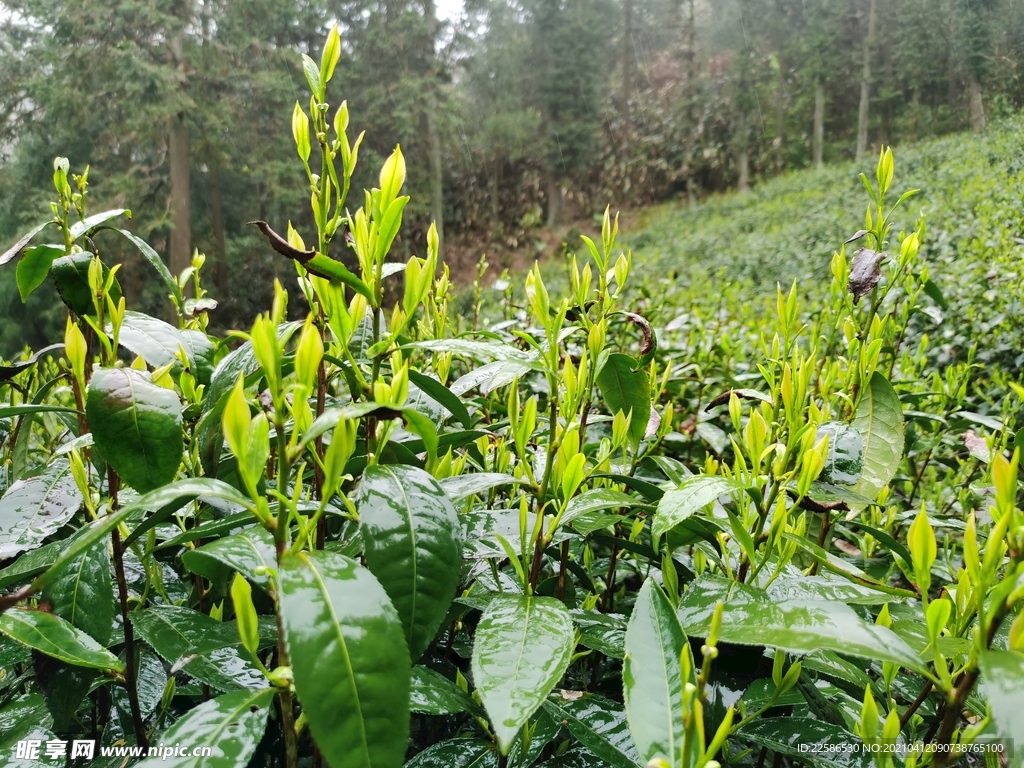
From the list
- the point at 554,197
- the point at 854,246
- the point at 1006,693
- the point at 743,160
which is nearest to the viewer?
the point at 1006,693

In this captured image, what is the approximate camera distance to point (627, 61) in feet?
67.7

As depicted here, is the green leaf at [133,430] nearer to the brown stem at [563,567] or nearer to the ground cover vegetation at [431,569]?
the ground cover vegetation at [431,569]

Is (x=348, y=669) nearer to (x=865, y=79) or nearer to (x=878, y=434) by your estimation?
(x=878, y=434)

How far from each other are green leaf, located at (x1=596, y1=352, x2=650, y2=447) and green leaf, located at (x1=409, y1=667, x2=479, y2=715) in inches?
17.5

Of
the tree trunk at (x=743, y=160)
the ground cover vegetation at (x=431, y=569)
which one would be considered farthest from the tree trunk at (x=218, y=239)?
the ground cover vegetation at (x=431, y=569)

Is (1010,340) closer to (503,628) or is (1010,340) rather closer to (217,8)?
(503,628)

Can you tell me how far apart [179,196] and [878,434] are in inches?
525

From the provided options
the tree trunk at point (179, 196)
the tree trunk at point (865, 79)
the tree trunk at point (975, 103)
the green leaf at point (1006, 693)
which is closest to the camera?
the green leaf at point (1006, 693)

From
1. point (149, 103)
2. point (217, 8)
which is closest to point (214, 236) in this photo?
point (149, 103)

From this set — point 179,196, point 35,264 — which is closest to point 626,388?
point 35,264

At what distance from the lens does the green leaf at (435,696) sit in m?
0.60

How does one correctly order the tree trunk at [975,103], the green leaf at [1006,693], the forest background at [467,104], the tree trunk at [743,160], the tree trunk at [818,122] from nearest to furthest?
the green leaf at [1006,693], the forest background at [467,104], the tree trunk at [975,103], the tree trunk at [818,122], the tree trunk at [743,160]

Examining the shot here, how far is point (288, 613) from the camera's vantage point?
43 cm

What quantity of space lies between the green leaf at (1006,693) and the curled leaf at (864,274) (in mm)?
717
